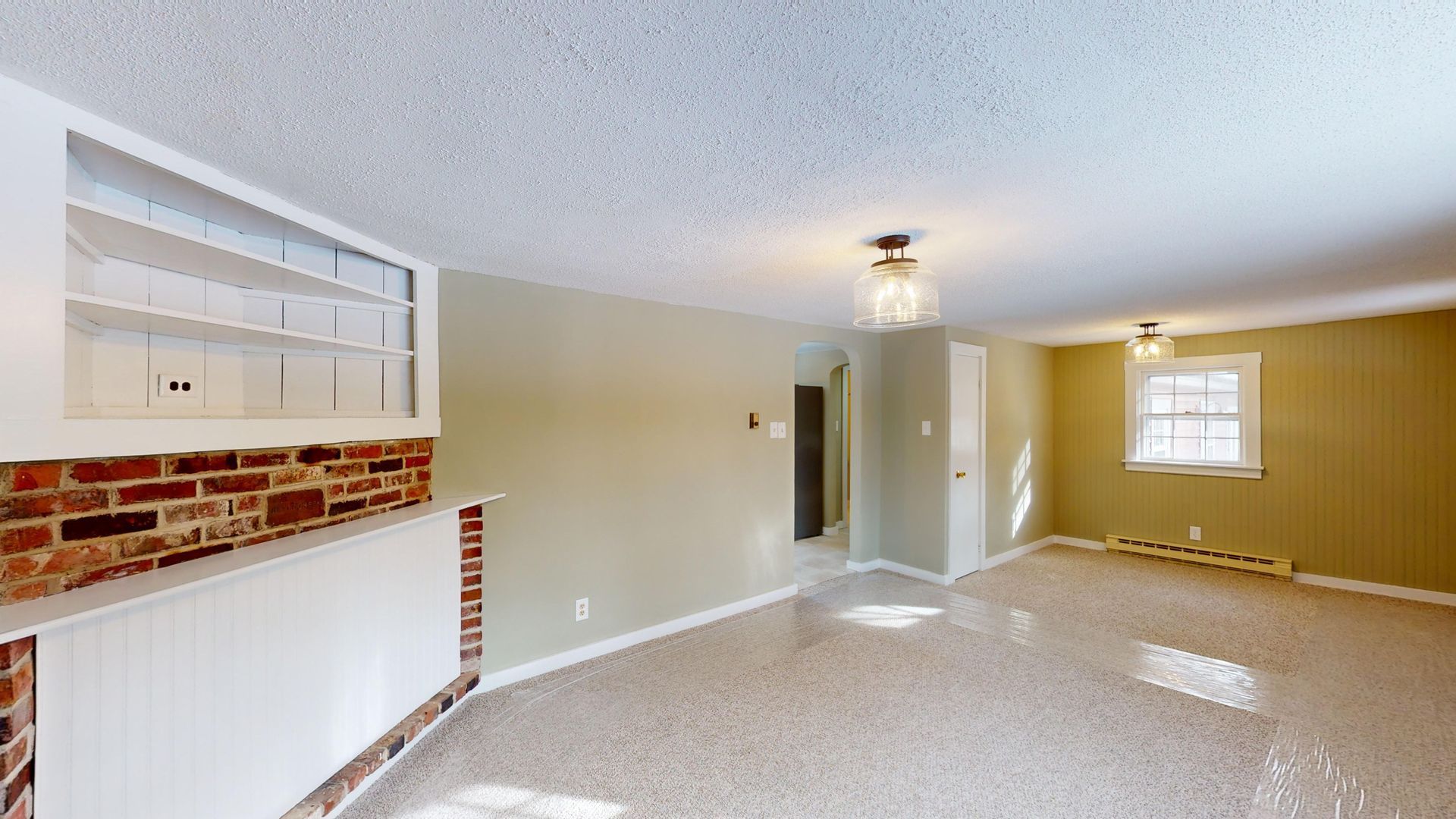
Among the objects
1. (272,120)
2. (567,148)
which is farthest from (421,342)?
(567,148)

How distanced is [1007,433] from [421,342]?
4.88m

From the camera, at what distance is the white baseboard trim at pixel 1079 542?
5.59m

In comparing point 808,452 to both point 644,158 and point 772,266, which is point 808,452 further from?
point 644,158

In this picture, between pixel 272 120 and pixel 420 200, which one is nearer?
pixel 272 120

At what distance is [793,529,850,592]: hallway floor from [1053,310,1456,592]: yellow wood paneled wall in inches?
111

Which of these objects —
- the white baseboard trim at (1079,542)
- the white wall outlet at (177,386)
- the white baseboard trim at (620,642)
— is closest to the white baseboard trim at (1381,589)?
the white baseboard trim at (1079,542)

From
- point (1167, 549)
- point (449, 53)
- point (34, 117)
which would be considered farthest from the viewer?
point (1167, 549)

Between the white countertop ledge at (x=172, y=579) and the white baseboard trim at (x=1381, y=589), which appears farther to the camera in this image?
the white baseboard trim at (x=1381, y=589)

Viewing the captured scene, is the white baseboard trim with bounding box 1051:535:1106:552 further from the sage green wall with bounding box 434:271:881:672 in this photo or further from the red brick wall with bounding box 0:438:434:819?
the red brick wall with bounding box 0:438:434:819

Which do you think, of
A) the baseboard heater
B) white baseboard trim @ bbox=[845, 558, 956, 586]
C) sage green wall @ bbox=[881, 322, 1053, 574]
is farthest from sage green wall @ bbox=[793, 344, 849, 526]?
the baseboard heater

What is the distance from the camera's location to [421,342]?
2531mm

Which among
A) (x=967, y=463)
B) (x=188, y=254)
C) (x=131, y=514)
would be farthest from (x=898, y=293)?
(x=967, y=463)

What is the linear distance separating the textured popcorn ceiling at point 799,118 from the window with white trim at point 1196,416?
9.17ft

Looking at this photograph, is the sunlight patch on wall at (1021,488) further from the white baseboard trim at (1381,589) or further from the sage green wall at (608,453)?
the sage green wall at (608,453)
